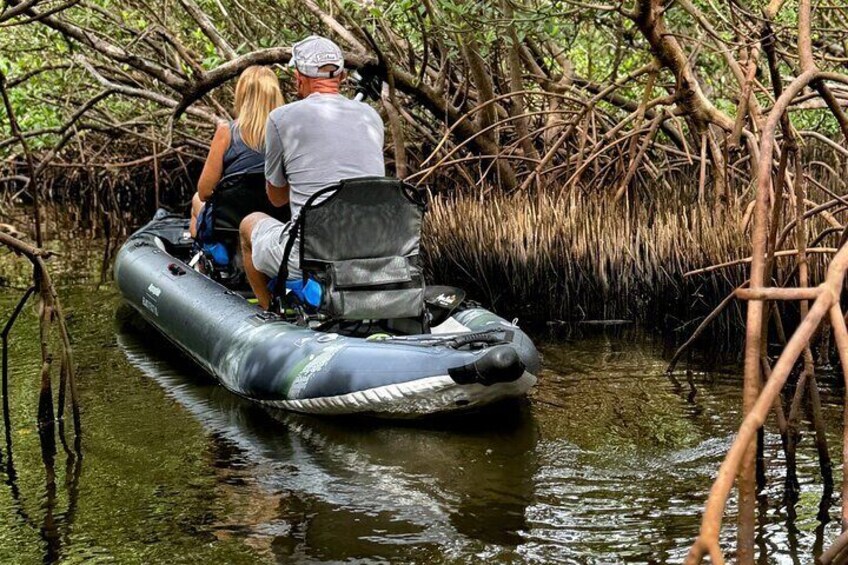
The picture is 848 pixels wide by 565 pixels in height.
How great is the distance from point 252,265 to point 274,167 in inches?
21.0

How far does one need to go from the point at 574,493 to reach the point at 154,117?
7.48 meters

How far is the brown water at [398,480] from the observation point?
11.4 ft

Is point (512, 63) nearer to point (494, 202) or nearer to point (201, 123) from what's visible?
point (494, 202)

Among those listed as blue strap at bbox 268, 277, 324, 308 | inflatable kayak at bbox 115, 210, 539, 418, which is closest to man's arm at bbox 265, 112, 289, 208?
blue strap at bbox 268, 277, 324, 308

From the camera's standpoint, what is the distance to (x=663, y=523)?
359 centimetres

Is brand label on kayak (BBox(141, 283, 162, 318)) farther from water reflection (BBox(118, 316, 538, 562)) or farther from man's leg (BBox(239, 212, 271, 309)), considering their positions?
water reflection (BBox(118, 316, 538, 562))

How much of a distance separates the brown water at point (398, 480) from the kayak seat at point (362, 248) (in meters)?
0.51

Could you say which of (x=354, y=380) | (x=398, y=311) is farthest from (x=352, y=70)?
(x=354, y=380)

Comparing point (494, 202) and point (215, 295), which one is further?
point (494, 202)

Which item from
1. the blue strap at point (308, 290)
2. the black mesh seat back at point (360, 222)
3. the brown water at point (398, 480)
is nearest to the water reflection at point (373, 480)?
the brown water at point (398, 480)

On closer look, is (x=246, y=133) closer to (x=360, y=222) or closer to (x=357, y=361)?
(x=360, y=222)

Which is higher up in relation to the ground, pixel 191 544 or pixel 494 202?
pixel 494 202

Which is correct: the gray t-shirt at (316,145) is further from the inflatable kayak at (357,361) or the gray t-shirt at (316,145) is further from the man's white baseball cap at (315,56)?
the inflatable kayak at (357,361)

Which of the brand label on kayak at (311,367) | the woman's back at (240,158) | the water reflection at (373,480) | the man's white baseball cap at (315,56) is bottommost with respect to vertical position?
the water reflection at (373,480)
